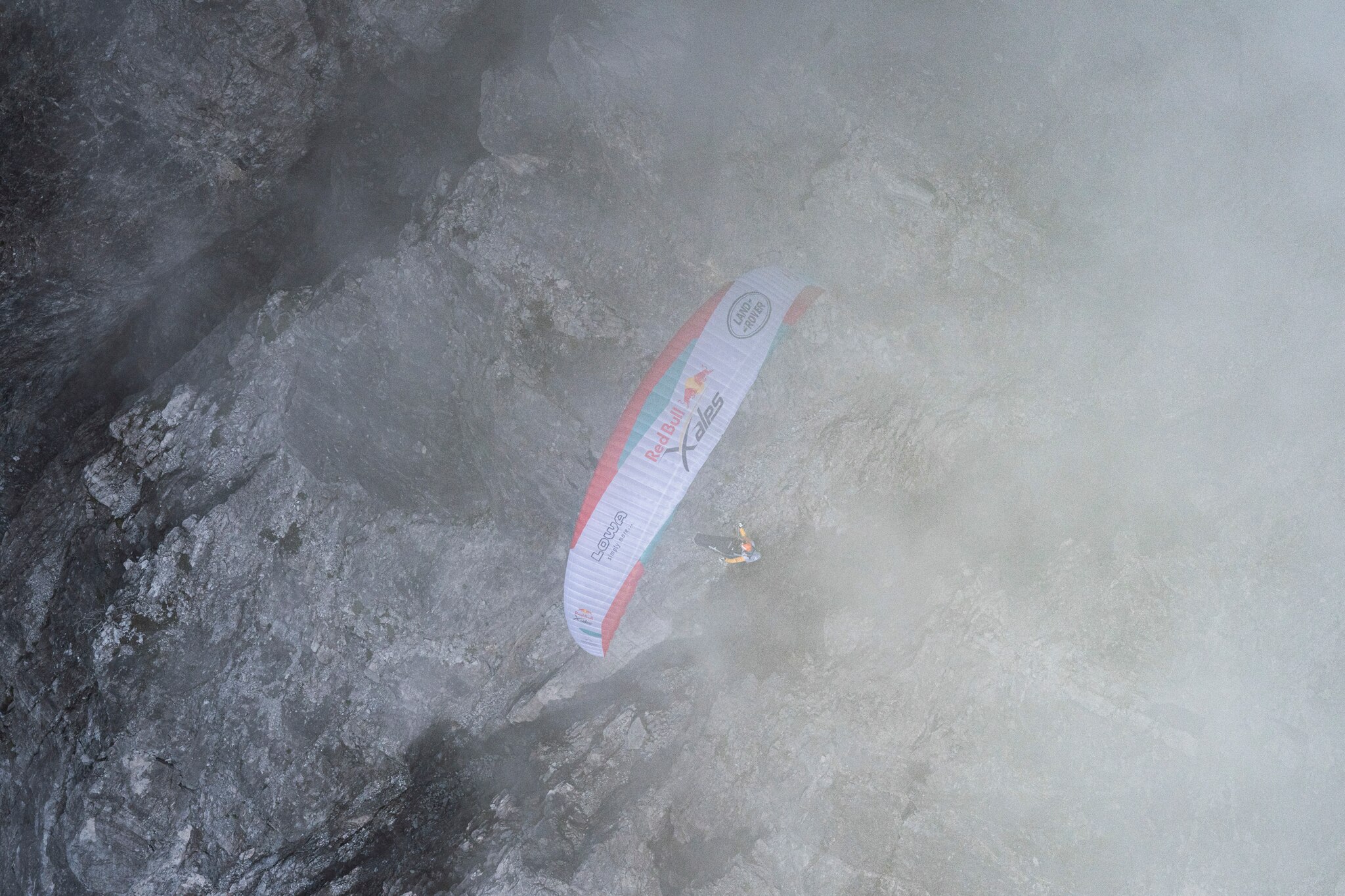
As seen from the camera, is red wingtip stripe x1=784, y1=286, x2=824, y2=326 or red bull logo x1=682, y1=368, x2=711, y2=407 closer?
red bull logo x1=682, y1=368, x2=711, y2=407

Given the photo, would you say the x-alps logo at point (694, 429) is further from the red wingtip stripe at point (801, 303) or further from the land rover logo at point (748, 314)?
the red wingtip stripe at point (801, 303)

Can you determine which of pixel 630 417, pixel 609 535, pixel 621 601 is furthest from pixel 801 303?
pixel 621 601

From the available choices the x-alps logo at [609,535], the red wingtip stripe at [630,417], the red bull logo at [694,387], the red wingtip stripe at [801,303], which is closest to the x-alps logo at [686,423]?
the red bull logo at [694,387]

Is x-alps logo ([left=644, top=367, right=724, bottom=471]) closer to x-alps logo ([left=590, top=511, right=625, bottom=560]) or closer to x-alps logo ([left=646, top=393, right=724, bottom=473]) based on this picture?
x-alps logo ([left=646, top=393, right=724, bottom=473])

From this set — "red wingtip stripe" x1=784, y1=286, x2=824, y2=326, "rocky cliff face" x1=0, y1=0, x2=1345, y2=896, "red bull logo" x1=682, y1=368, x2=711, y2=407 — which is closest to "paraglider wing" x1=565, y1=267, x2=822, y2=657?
"red bull logo" x1=682, y1=368, x2=711, y2=407

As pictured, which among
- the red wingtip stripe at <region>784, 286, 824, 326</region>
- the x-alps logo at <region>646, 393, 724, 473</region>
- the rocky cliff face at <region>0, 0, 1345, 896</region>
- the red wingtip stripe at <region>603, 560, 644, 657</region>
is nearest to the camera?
the x-alps logo at <region>646, 393, 724, 473</region>

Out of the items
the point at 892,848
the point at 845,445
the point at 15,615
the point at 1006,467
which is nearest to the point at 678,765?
the point at 892,848
